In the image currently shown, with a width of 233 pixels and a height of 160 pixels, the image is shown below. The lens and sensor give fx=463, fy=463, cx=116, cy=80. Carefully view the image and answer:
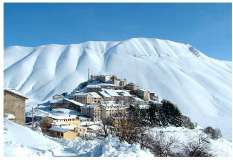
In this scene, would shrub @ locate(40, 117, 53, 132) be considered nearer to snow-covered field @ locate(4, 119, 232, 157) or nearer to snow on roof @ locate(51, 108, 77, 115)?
snow on roof @ locate(51, 108, 77, 115)

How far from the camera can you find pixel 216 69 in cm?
4359

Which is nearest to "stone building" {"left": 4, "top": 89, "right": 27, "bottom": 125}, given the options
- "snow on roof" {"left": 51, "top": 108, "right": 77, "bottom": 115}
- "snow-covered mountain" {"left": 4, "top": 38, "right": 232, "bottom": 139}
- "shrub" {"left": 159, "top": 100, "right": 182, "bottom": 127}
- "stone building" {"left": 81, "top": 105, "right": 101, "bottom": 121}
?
"shrub" {"left": 159, "top": 100, "right": 182, "bottom": 127}

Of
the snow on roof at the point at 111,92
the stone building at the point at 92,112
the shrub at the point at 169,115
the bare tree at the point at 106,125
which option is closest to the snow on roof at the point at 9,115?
the bare tree at the point at 106,125

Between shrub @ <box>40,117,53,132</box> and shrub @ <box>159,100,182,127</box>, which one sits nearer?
shrub @ <box>40,117,53,132</box>

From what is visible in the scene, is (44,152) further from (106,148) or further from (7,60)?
(7,60)

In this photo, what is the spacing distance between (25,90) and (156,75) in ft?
34.0

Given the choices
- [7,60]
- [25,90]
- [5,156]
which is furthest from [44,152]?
[7,60]

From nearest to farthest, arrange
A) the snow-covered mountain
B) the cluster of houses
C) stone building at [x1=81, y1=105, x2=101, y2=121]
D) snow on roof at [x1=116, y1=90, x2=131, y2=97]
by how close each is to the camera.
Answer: the cluster of houses
stone building at [x1=81, y1=105, x2=101, y2=121]
snow on roof at [x1=116, y1=90, x2=131, y2=97]
the snow-covered mountain

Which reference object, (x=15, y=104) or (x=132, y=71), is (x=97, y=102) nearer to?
(x=15, y=104)

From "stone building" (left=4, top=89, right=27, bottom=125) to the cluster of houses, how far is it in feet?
17.3

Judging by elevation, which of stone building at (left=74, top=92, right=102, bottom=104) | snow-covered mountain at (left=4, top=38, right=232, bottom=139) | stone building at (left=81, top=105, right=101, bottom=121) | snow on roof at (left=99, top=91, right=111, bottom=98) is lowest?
stone building at (left=81, top=105, right=101, bottom=121)

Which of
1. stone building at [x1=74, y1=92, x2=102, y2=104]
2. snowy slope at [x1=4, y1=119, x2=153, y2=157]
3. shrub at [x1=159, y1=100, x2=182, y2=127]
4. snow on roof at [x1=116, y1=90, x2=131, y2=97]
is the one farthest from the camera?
snow on roof at [x1=116, y1=90, x2=131, y2=97]

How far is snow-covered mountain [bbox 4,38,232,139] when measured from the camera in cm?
3073

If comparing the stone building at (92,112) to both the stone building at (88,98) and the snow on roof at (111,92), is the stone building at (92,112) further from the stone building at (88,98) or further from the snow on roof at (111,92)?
the snow on roof at (111,92)
